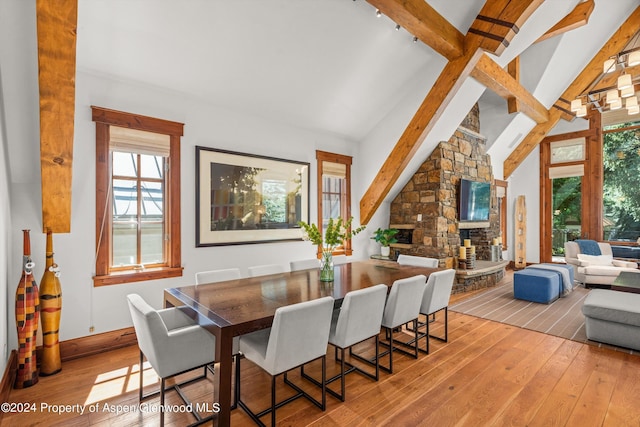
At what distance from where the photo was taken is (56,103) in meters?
2.24

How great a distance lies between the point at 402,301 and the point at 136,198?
2.88 m

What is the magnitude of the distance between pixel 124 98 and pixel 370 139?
3494 mm

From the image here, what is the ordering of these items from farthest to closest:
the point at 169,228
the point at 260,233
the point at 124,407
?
the point at 260,233, the point at 169,228, the point at 124,407

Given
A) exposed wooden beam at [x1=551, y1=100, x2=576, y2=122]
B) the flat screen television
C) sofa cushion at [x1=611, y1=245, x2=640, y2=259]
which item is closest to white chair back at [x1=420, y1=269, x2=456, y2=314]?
the flat screen television

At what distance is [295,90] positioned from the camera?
381cm

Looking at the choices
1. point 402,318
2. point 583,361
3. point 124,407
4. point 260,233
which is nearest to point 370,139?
point 260,233

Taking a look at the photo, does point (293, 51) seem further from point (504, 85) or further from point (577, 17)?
point (577, 17)

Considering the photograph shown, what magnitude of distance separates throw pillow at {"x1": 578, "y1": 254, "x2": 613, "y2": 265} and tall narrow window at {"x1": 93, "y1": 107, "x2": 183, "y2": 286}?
6.99 metres

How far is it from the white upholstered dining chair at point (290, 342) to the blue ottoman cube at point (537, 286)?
410 cm

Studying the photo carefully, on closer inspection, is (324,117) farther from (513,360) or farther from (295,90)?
(513,360)

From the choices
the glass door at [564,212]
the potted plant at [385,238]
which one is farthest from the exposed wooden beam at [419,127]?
the glass door at [564,212]

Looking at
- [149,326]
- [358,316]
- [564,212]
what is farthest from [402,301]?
[564,212]

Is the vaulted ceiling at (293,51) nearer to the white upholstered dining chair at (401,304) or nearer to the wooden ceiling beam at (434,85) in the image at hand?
the wooden ceiling beam at (434,85)

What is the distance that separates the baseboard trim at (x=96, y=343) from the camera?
2801 millimetres
